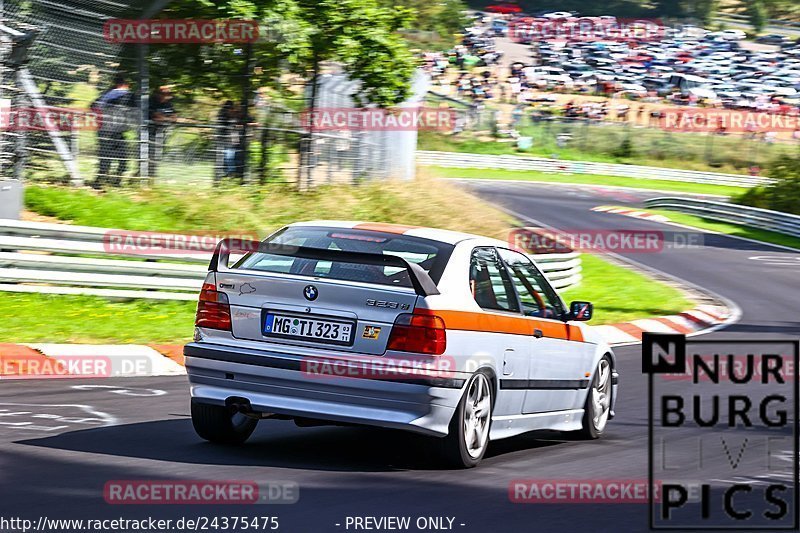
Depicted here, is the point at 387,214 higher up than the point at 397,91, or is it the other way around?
the point at 397,91

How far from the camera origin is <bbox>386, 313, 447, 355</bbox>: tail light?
6520mm

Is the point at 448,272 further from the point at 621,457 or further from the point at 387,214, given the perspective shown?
the point at 387,214

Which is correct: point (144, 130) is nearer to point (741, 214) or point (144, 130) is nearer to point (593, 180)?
point (741, 214)

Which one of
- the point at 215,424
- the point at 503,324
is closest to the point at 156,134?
the point at 215,424

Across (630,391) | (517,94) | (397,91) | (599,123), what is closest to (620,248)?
(397,91)

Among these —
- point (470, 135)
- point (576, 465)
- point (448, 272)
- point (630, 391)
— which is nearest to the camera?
point (448, 272)

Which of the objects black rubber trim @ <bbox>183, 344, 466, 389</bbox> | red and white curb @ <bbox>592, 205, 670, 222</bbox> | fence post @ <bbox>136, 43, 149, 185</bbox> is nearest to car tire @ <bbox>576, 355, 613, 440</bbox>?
black rubber trim @ <bbox>183, 344, 466, 389</bbox>

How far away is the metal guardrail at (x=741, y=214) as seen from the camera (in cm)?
3783

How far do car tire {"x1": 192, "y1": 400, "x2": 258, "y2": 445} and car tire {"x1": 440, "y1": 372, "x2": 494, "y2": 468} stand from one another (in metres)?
1.36

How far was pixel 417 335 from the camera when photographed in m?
6.53

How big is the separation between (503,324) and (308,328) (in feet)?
4.24

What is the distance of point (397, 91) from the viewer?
2189 centimetres

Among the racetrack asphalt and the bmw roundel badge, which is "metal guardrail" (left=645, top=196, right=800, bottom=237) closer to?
the racetrack asphalt

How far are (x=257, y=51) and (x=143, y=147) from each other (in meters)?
4.00
